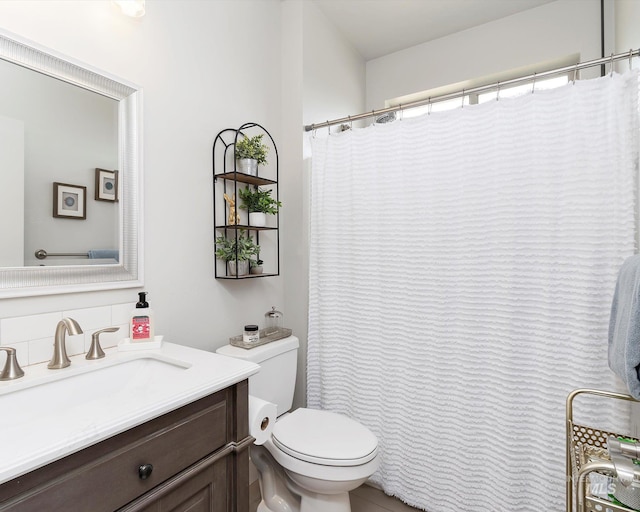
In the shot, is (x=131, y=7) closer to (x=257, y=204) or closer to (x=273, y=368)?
(x=257, y=204)

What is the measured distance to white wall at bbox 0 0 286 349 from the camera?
43.9 inches

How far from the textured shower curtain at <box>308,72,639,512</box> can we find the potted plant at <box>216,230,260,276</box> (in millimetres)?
406

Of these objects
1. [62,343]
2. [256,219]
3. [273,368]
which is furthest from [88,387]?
[256,219]

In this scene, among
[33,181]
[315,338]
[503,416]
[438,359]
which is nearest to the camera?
[33,181]

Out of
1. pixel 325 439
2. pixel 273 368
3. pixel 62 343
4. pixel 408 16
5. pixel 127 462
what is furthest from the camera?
pixel 408 16

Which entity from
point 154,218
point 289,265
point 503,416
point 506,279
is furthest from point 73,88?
point 503,416

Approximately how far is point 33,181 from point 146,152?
1.27ft

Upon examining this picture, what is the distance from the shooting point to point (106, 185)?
1211 millimetres

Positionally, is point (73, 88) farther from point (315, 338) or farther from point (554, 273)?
point (554, 273)

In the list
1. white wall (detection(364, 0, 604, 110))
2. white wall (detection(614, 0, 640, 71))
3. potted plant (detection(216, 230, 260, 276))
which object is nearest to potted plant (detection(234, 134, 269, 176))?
potted plant (detection(216, 230, 260, 276))

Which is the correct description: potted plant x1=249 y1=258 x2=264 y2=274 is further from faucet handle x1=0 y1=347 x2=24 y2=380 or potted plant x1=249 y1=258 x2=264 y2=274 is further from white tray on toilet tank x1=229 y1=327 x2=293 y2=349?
faucet handle x1=0 y1=347 x2=24 y2=380

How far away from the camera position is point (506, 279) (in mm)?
1422

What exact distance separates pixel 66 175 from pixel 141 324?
1.78 ft

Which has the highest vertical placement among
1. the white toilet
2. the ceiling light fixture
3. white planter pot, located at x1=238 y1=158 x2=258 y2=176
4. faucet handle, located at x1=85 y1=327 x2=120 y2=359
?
the ceiling light fixture
